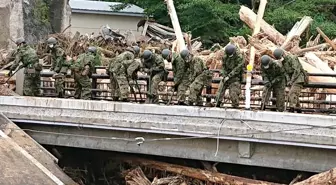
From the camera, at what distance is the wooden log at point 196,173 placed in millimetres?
11914

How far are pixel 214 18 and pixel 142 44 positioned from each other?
12.0ft

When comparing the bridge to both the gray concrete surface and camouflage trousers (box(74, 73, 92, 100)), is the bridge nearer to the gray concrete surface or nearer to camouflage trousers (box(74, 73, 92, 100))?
A: the gray concrete surface

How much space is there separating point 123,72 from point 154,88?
835mm

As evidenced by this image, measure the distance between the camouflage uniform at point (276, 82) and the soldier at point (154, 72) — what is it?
7.81ft

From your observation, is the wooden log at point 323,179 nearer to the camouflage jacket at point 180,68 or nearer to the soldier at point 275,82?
the soldier at point 275,82

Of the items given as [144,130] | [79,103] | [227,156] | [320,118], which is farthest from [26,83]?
[320,118]

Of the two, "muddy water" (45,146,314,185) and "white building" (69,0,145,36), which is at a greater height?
"white building" (69,0,145,36)

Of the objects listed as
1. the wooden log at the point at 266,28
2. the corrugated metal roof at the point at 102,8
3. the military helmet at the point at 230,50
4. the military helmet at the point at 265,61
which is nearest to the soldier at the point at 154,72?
the military helmet at the point at 230,50

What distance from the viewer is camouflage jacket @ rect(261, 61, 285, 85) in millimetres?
12227

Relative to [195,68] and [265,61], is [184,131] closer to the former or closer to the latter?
[195,68]

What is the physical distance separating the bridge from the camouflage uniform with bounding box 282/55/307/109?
4.51ft

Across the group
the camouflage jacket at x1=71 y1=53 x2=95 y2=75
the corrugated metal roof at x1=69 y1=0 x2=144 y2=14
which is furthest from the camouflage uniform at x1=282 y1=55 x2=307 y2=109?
the corrugated metal roof at x1=69 y1=0 x2=144 y2=14

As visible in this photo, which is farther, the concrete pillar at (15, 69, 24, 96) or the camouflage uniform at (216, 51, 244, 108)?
the concrete pillar at (15, 69, 24, 96)

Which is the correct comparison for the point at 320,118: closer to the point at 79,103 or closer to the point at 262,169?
the point at 262,169
